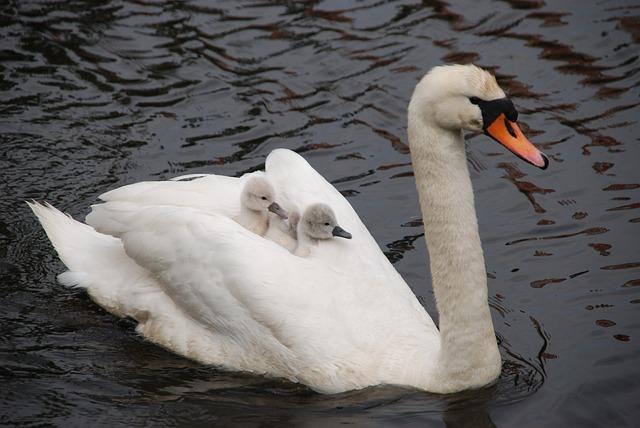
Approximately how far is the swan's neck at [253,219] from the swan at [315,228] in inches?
11.5

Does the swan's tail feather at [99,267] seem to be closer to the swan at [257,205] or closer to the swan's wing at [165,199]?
the swan's wing at [165,199]

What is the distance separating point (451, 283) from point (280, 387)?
1323mm

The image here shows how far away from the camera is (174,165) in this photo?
10.2 metres

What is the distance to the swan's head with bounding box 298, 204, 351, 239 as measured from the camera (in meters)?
7.39

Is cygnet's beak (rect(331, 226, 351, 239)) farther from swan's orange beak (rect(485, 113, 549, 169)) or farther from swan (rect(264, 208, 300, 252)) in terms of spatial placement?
swan's orange beak (rect(485, 113, 549, 169))

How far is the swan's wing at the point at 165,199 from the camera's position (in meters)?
8.05

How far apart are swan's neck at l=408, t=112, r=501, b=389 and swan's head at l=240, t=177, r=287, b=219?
129 cm

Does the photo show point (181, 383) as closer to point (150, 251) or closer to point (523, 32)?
point (150, 251)

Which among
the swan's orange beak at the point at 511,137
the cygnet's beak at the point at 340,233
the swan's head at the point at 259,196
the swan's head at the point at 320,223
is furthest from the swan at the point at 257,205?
the swan's orange beak at the point at 511,137

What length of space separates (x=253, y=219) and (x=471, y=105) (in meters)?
1.97

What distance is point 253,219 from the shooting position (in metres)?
7.75

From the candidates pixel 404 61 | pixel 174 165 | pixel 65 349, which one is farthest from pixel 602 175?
pixel 65 349

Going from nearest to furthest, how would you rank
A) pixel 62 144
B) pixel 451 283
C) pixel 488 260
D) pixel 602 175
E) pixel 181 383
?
pixel 451 283 < pixel 181 383 < pixel 488 260 < pixel 602 175 < pixel 62 144

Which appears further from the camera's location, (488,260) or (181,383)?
(488,260)
